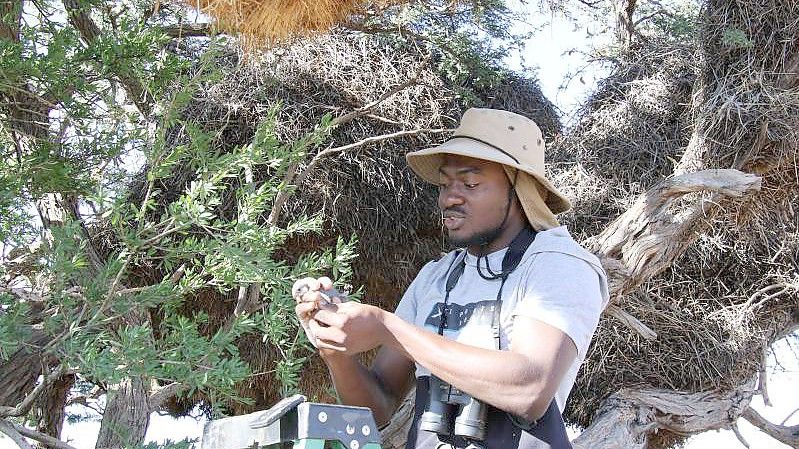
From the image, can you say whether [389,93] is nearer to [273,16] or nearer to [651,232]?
[273,16]

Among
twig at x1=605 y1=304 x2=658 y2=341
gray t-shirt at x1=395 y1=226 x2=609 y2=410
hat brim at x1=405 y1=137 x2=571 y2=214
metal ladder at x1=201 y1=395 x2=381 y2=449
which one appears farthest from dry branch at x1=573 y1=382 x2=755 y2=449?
metal ladder at x1=201 y1=395 x2=381 y2=449

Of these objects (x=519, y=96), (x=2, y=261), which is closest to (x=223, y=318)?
(x=2, y=261)

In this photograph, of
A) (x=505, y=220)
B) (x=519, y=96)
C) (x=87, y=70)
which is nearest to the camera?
(x=505, y=220)

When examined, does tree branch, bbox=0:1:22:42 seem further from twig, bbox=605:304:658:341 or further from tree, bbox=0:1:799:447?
twig, bbox=605:304:658:341

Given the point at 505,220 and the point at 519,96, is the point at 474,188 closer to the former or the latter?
the point at 505,220

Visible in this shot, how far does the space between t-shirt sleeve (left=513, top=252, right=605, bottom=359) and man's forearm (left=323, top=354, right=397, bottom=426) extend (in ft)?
1.19

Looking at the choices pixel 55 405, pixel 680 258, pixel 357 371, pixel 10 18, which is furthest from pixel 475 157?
pixel 55 405

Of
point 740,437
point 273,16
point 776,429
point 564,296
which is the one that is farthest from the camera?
point 776,429

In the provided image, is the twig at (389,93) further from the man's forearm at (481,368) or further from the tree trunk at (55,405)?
the man's forearm at (481,368)

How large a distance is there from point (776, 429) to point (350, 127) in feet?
11.0

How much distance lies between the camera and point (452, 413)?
6.15ft

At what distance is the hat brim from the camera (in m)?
2.06

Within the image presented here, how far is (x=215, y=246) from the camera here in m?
2.81

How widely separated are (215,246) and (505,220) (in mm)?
1072
